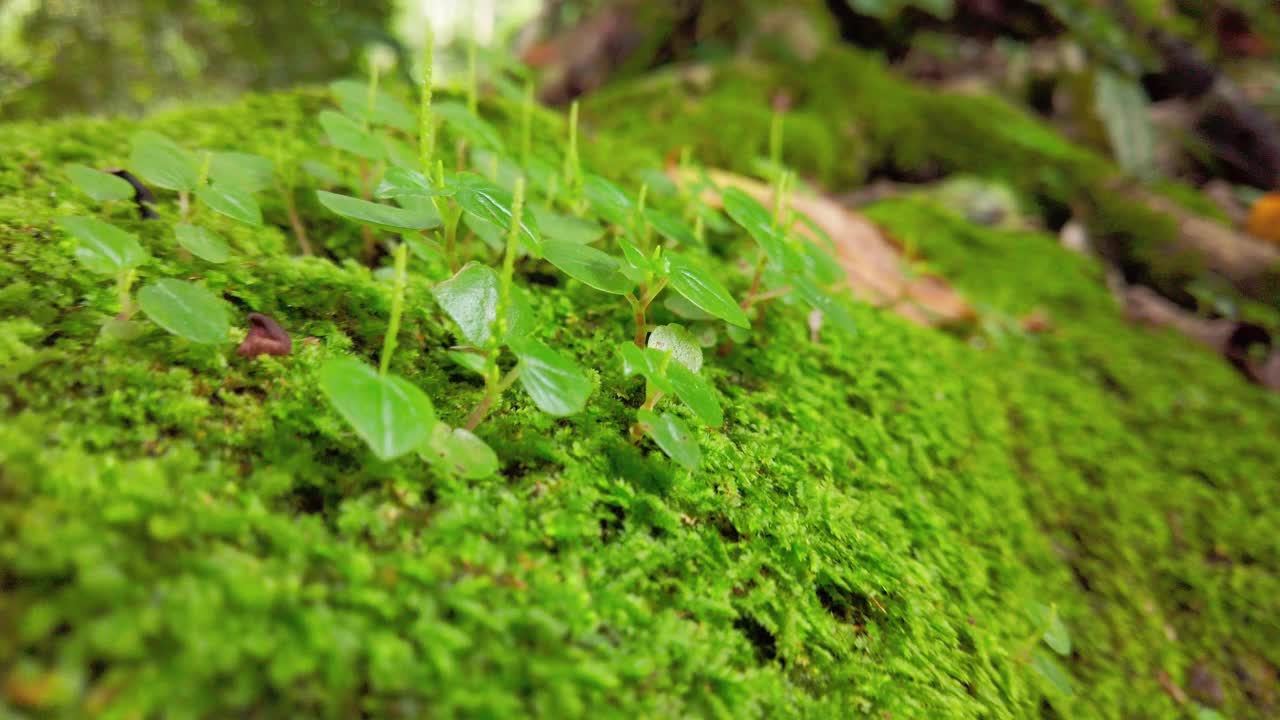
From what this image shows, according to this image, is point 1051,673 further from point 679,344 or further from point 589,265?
point 589,265

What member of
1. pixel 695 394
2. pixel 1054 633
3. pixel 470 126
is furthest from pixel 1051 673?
pixel 470 126

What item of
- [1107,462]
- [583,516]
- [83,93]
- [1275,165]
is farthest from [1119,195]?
[83,93]

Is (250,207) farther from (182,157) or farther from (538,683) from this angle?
(538,683)

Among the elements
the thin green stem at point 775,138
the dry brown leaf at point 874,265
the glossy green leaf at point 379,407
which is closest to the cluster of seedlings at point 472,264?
the glossy green leaf at point 379,407

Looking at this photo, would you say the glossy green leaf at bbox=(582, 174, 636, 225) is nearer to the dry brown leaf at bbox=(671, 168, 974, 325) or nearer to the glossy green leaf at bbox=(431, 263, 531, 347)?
the glossy green leaf at bbox=(431, 263, 531, 347)

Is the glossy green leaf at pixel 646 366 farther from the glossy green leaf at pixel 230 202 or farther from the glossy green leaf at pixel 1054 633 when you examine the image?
the glossy green leaf at pixel 1054 633
